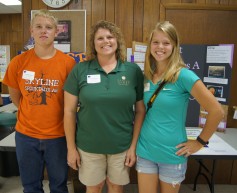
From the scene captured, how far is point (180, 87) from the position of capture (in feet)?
4.14

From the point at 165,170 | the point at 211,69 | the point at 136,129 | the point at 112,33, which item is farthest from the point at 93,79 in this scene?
the point at 211,69

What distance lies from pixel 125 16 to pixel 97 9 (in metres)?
0.30

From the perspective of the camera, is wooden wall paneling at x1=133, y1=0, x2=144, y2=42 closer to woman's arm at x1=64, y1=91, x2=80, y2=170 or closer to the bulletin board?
the bulletin board

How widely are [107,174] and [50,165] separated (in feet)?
1.32

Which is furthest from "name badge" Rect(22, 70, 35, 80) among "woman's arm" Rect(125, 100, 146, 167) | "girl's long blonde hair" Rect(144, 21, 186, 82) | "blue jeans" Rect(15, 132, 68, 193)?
"girl's long blonde hair" Rect(144, 21, 186, 82)

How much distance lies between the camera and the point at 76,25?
7.64 feet

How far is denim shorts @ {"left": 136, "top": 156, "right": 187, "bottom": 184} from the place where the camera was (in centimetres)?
130

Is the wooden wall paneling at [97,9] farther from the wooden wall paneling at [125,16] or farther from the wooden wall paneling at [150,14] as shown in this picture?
the wooden wall paneling at [150,14]

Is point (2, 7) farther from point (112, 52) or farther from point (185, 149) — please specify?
point (185, 149)

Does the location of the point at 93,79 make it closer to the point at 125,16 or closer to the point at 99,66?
the point at 99,66

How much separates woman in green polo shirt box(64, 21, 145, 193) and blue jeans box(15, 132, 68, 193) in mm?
142

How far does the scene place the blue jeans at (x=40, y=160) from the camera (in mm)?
1496

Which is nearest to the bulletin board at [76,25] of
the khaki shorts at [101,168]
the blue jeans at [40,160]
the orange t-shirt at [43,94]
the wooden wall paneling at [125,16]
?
the wooden wall paneling at [125,16]

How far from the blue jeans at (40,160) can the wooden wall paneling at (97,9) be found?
1385mm
